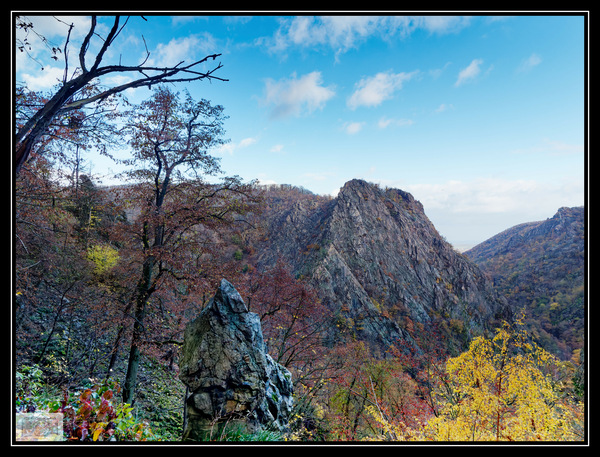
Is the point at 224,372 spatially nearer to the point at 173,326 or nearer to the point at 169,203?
the point at 169,203

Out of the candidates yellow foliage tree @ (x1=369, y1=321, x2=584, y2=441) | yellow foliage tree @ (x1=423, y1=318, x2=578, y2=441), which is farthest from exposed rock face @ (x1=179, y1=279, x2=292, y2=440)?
yellow foliage tree @ (x1=423, y1=318, x2=578, y2=441)

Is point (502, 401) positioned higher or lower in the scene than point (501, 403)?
higher

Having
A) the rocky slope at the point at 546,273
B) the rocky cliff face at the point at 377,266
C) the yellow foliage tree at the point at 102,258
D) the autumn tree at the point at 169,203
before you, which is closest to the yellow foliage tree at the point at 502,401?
the autumn tree at the point at 169,203

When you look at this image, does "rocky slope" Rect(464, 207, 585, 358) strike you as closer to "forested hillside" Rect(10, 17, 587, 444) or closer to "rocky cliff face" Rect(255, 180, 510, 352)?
"rocky cliff face" Rect(255, 180, 510, 352)

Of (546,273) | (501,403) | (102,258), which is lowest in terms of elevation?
(546,273)

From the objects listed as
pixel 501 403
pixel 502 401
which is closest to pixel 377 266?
pixel 501 403
